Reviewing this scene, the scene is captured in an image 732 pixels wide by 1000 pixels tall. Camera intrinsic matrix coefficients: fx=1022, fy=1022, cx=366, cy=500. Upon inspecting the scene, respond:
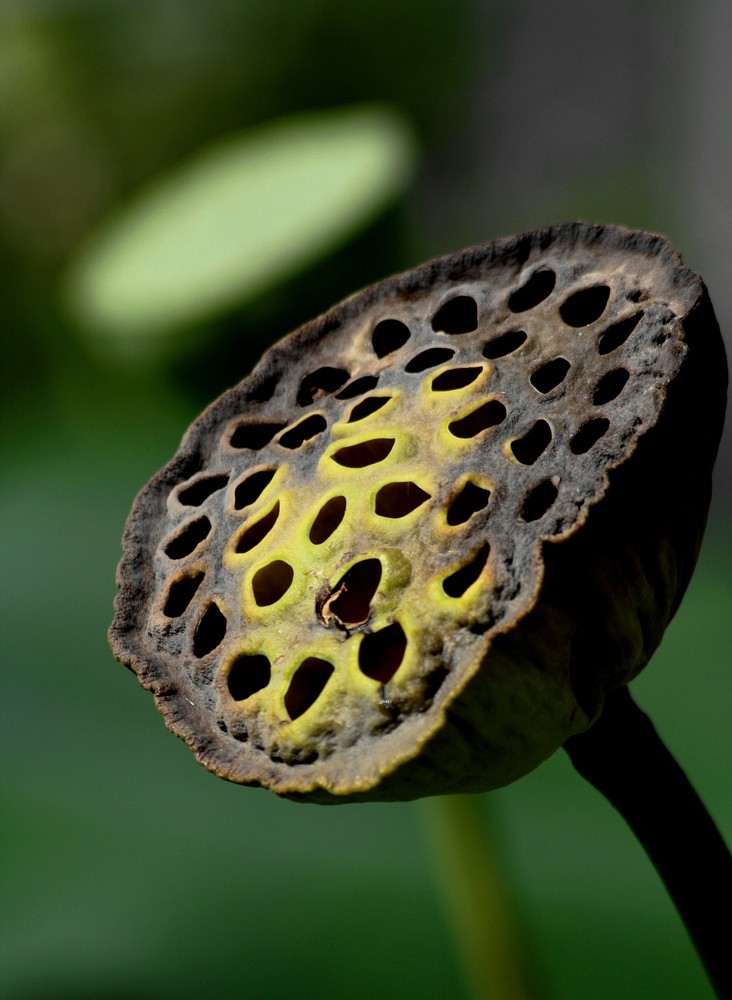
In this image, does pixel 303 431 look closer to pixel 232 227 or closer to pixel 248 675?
pixel 248 675

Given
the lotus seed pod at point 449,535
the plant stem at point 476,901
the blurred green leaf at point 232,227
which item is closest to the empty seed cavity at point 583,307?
the lotus seed pod at point 449,535

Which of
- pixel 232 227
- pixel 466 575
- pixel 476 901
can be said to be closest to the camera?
pixel 466 575

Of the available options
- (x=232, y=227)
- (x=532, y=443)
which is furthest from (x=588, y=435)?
(x=232, y=227)

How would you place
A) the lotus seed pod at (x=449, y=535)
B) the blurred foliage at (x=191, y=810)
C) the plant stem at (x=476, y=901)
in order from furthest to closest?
the blurred foliage at (x=191, y=810) → the plant stem at (x=476, y=901) → the lotus seed pod at (x=449, y=535)

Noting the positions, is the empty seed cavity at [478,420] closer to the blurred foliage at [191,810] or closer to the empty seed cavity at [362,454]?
the empty seed cavity at [362,454]

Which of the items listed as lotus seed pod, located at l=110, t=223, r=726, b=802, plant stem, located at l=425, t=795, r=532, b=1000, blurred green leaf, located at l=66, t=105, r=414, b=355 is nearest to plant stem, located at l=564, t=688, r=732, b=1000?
lotus seed pod, located at l=110, t=223, r=726, b=802

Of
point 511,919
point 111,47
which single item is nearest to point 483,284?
point 511,919
